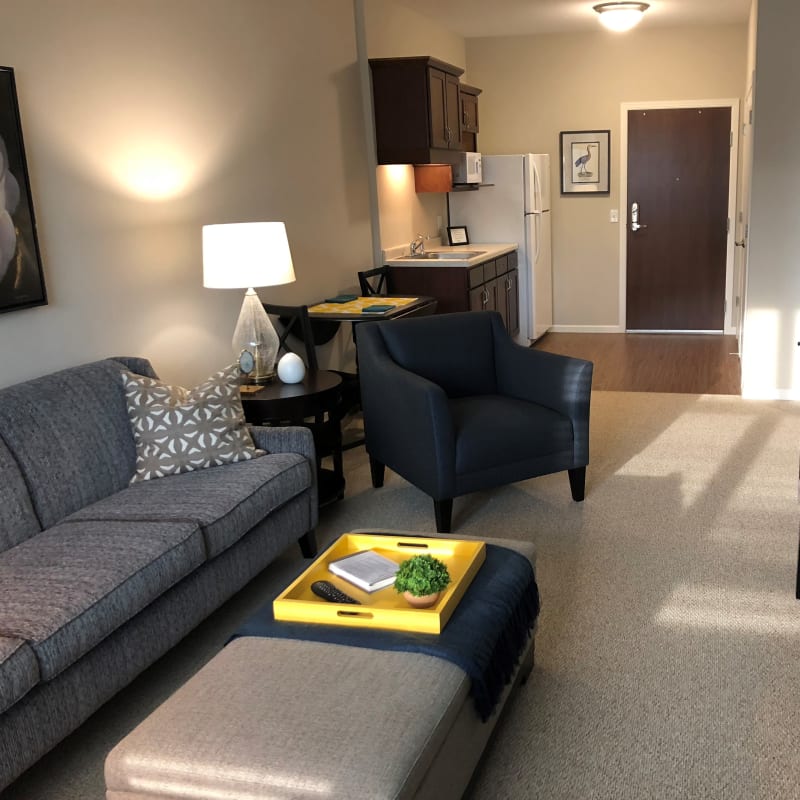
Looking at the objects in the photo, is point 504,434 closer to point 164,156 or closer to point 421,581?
point 421,581

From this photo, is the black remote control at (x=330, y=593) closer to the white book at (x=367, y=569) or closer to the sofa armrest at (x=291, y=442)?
the white book at (x=367, y=569)

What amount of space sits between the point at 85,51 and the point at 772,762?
10.6 ft

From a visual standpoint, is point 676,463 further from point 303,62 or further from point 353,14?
point 353,14

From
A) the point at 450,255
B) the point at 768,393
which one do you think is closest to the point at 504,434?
the point at 768,393

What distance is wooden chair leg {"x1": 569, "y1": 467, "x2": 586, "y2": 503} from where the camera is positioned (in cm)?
382

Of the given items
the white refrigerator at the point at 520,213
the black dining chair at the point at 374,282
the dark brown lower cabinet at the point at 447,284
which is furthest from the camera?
the white refrigerator at the point at 520,213

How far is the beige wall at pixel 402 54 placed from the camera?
5.78m

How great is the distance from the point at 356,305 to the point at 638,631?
2787 mm

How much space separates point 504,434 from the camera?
3.61 meters

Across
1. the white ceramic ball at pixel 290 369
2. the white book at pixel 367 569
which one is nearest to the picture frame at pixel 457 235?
the white ceramic ball at pixel 290 369

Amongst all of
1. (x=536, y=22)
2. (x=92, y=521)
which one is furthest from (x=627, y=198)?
(x=92, y=521)

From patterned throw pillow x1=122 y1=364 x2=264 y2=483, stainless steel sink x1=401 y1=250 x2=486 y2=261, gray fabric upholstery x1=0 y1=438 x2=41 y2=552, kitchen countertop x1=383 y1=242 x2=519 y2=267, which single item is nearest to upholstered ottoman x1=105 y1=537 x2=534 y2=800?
gray fabric upholstery x1=0 y1=438 x2=41 y2=552

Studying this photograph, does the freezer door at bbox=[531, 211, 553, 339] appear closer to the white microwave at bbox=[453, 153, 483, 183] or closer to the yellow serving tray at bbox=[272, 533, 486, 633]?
the white microwave at bbox=[453, 153, 483, 183]

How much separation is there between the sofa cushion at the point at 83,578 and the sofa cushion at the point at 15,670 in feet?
0.10
